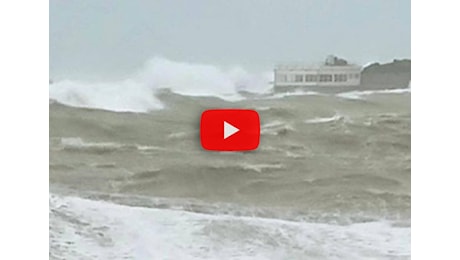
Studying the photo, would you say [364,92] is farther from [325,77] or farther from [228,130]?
[228,130]

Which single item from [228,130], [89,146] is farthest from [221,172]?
[89,146]

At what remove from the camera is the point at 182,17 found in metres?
1.06

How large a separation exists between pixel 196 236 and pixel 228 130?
16 centimetres

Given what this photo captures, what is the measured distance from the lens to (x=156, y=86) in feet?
3.49

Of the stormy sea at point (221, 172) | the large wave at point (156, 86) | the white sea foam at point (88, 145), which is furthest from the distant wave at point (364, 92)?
the white sea foam at point (88, 145)

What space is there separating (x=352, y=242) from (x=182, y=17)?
0.40 meters

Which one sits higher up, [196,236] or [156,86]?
[156,86]

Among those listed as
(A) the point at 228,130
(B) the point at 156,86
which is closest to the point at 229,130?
(A) the point at 228,130

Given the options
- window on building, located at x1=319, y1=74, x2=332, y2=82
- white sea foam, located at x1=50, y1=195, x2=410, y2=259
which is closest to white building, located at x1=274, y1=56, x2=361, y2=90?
window on building, located at x1=319, y1=74, x2=332, y2=82

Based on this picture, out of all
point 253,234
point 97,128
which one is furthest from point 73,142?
point 253,234

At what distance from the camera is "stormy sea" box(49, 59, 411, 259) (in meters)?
1.05

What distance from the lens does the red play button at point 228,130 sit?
1.05 meters

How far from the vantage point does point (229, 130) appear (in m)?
1.05

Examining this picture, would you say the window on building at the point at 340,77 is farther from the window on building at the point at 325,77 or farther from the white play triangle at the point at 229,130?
the white play triangle at the point at 229,130
